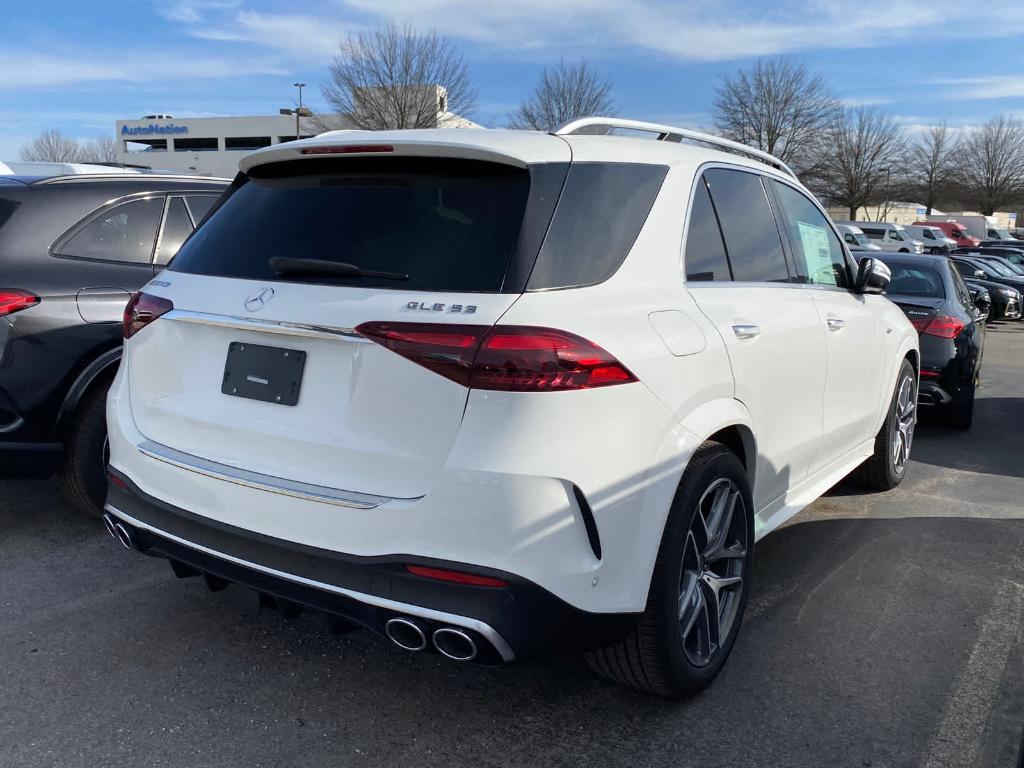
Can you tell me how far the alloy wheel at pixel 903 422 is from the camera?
541 centimetres

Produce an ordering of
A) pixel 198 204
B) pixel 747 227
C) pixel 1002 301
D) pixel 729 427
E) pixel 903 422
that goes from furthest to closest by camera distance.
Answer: pixel 1002 301, pixel 903 422, pixel 198 204, pixel 747 227, pixel 729 427

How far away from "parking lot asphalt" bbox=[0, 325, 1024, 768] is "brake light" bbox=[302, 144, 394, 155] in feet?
5.71

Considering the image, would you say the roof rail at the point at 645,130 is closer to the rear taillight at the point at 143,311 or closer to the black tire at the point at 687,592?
the black tire at the point at 687,592

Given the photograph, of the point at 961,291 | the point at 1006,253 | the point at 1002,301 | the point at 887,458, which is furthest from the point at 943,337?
the point at 1006,253

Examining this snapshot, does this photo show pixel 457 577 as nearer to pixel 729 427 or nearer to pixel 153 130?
pixel 729 427

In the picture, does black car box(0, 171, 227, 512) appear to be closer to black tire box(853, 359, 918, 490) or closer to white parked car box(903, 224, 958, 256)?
black tire box(853, 359, 918, 490)

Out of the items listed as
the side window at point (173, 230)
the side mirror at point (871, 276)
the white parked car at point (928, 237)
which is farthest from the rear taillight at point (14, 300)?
the white parked car at point (928, 237)

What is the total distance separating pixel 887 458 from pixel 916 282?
322cm

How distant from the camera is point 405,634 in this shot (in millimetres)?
2297

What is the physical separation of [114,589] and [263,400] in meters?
1.70

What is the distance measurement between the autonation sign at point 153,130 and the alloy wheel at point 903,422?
81439 millimetres

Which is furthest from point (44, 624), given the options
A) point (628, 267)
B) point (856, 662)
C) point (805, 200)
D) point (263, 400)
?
point (805, 200)

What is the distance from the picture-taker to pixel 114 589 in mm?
3703

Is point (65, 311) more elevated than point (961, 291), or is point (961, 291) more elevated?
point (65, 311)
